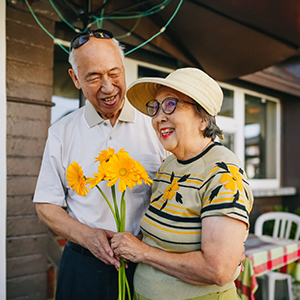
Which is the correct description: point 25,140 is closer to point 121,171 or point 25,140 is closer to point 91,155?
point 91,155

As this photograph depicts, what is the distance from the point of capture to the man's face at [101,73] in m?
1.45

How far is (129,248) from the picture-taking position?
3.84ft

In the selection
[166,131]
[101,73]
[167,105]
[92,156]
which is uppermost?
[101,73]

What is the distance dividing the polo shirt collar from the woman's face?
1.14 feet

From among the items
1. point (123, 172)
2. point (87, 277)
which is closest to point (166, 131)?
point (123, 172)

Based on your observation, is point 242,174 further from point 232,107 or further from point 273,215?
point 232,107

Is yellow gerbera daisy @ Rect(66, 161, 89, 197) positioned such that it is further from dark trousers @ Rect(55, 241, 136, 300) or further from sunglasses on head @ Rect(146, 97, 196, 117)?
dark trousers @ Rect(55, 241, 136, 300)

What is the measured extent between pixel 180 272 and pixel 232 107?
3.98 m

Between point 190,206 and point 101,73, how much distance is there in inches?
29.2

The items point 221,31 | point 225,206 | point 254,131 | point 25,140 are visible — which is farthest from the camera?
point 254,131

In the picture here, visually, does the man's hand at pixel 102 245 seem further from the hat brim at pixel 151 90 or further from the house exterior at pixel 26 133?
the house exterior at pixel 26 133

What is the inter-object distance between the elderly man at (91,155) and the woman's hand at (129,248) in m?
0.24

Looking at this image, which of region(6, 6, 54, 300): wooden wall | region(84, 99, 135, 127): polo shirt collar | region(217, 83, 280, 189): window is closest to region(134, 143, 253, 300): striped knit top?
region(84, 99, 135, 127): polo shirt collar

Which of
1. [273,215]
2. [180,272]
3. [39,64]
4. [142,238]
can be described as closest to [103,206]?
[142,238]
